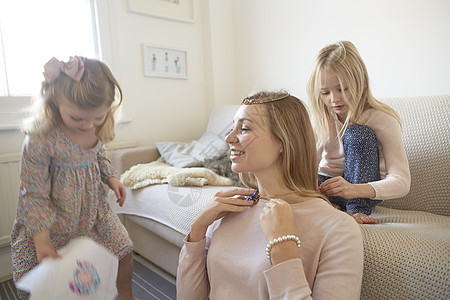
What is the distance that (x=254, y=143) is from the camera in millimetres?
814

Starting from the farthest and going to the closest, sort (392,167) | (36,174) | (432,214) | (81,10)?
1. (81,10)
2. (432,214)
3. (392,167)
4. (36,174)

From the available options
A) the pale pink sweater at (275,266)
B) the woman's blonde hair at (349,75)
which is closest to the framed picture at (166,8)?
the woman's blonde hair at (349,75)

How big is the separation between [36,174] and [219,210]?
0.58 metres

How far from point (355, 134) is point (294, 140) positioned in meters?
0.38

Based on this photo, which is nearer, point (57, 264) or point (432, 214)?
point (57, 264)

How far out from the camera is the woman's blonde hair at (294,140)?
31.9 inches

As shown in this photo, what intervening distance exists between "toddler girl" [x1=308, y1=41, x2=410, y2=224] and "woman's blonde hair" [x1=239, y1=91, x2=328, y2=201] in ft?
0.56

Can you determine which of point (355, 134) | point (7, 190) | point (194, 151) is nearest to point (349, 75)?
point (355, 134)

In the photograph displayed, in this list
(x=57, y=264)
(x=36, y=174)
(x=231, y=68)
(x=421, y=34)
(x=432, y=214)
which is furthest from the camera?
(x=231, y=68)

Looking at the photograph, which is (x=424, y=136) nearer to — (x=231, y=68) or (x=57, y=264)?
(x=57, y=264)

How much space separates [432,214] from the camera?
121 centimetres

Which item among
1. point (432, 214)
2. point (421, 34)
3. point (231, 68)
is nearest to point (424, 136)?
point (432, 214)

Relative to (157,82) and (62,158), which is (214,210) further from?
(157,82)

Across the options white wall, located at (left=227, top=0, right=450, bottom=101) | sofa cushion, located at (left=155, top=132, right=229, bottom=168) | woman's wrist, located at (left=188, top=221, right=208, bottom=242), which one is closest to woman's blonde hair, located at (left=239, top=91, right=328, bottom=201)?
woman's wrist, located at (left=188, top=221, right=208, bottom=242)
